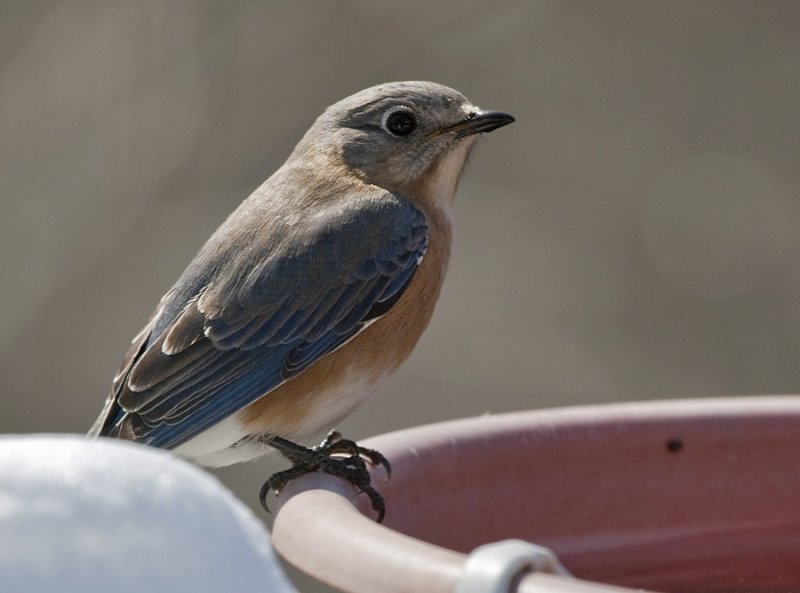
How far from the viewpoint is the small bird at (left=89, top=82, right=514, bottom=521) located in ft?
12.7

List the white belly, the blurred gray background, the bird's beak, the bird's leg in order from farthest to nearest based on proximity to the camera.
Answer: the blurred gray background < the bird's beak < the white belly < the bird's leg

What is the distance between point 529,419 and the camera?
9.75 ft

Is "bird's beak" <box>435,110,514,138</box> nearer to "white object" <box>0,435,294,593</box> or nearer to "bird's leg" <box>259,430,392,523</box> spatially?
"bird's leg" <box>259,430,392,523</box>

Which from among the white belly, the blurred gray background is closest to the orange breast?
the white belly

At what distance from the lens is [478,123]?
4379 mm

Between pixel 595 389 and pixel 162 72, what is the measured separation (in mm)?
2657

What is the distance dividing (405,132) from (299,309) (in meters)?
0.68

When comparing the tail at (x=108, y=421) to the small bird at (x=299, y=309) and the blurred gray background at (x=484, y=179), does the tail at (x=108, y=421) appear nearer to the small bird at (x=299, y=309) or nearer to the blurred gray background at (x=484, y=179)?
the small bird at (x=299, y=309)

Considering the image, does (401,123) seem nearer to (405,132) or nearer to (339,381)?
(405,132)

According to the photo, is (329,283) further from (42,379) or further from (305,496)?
(42,379)

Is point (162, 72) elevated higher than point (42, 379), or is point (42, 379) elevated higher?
point (162, 72)

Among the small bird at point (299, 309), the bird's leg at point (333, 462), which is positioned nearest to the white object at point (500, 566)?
the bird's leg at point (333, 462)

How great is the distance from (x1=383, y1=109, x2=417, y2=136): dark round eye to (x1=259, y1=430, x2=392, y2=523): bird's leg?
38.0 inches

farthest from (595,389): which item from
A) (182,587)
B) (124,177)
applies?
(182,587)
